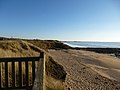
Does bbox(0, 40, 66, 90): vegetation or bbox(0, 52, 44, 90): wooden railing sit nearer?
bbox(0, 52, 44, 90): wooden railing

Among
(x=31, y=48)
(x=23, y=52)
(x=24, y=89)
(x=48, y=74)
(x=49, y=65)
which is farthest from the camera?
(x=31, y=48)

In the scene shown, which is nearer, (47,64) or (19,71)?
(19,71)

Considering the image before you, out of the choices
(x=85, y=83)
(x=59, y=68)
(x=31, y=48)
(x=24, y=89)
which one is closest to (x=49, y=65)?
(x=59, y=68)

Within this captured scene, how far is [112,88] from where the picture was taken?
40.7 ft

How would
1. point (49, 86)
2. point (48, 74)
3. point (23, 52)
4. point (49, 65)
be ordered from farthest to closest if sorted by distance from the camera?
point (23, 52)
point (49, 65)
point (48, 74)
point (49, 86)

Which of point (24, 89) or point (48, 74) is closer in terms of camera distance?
point (24, 89)

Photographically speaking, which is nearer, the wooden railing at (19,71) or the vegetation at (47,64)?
the wooden railing at (19,71)

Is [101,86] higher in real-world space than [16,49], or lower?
lower

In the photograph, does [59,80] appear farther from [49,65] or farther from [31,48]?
[31,48]

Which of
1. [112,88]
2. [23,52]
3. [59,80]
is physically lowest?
[112,88]

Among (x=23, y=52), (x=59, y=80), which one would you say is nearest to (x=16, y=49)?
(x=23, y=52)

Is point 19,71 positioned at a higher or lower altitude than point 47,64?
higher

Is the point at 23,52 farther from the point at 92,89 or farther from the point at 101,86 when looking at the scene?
the point at 101,86

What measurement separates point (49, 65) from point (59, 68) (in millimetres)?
507
